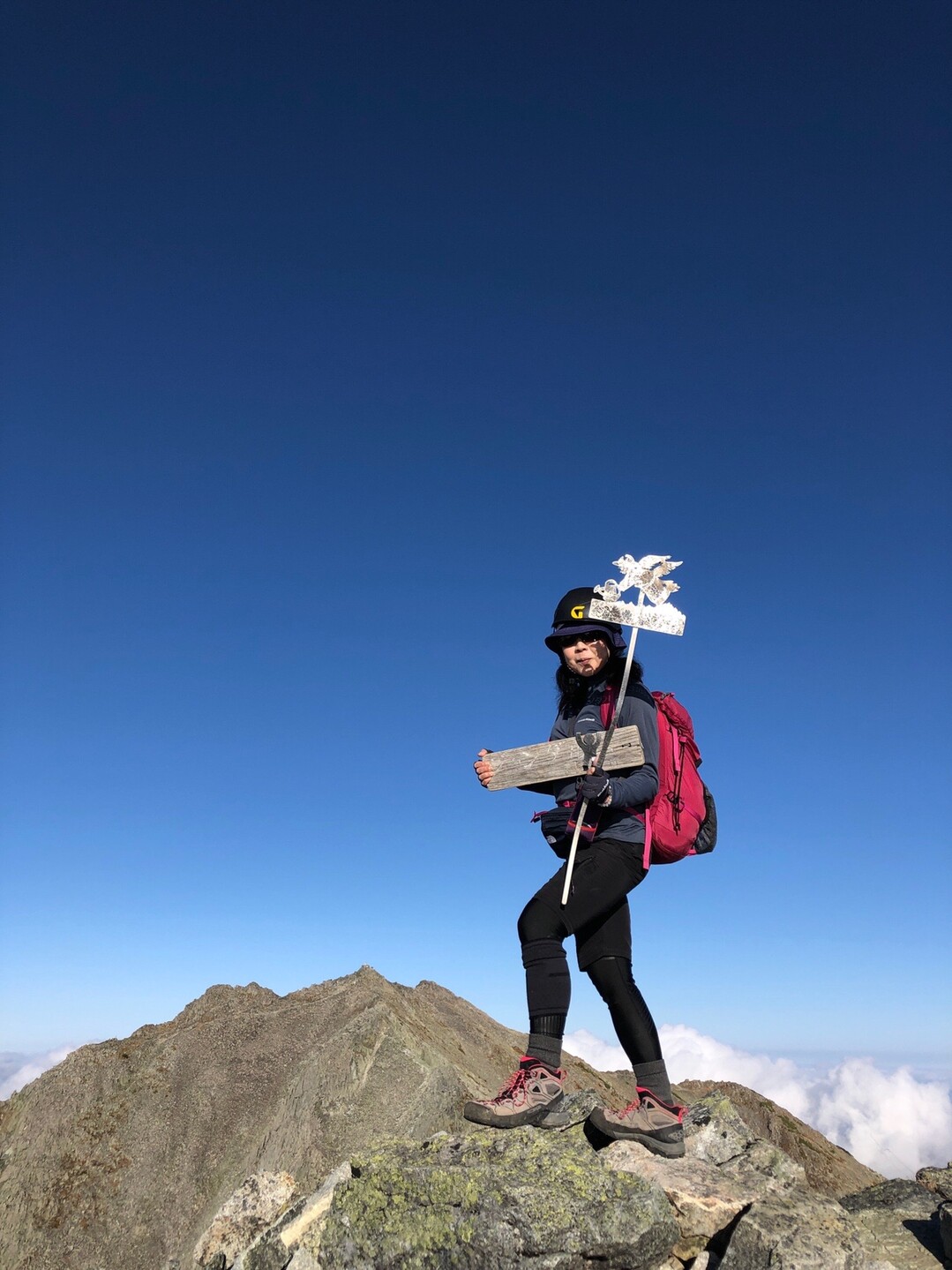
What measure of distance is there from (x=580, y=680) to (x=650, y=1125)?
3.44 metres

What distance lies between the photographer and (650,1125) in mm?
6262

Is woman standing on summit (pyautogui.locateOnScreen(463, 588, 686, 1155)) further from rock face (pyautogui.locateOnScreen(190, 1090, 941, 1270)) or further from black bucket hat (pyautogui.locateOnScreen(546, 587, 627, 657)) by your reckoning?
black bucket hat (pyautogui.locateOnScreen(546, 587, 627, 657))

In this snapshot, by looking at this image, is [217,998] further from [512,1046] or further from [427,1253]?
[427,1253]

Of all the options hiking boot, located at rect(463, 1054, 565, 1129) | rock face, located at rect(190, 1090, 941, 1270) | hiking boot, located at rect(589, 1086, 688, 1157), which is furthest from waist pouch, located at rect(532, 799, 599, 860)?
rock face, located at rect(190, 1090, 941, 1270)

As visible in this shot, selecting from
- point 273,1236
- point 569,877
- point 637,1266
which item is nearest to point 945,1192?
point 637,1266

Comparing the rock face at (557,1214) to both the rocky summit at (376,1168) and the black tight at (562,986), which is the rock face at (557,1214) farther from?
the black tight at (562,986)

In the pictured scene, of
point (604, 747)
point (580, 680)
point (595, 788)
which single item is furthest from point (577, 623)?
point (595, 788)

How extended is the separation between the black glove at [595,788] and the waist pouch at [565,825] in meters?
0.23

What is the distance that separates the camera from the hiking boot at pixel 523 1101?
20.1 ft

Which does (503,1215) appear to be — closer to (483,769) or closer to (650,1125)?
(650,1125)

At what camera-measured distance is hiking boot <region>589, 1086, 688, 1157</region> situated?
6238 mm

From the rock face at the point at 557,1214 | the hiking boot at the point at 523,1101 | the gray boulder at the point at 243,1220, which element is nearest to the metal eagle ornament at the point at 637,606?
the hiking boot at the point at 523,1101

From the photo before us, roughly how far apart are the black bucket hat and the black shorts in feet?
5.50

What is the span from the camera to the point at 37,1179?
38.4 feet
